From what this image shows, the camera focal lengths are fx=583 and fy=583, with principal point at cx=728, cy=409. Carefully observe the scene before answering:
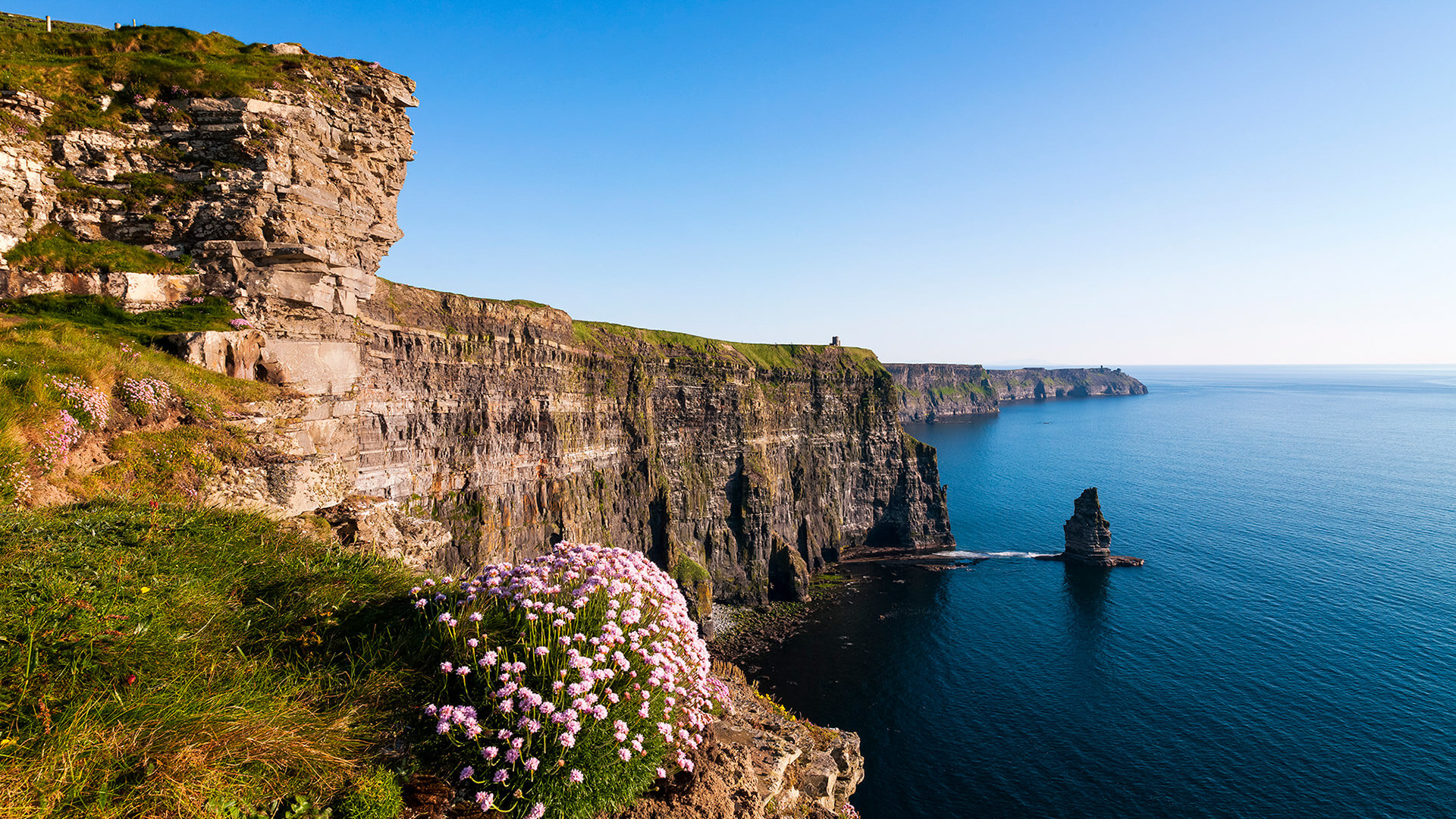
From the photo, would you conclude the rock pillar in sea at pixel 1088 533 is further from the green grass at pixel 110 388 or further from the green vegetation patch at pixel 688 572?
the green grass at pixel 110 388

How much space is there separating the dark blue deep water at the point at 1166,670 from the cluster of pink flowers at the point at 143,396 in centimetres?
4156

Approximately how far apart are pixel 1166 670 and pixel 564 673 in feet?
210

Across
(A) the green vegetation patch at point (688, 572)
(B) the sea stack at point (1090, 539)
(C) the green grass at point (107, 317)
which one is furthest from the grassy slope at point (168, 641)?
(B) the sea stack at point (1090, 539)

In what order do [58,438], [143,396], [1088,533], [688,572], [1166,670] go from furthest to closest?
1. [1088,533]
2. [688,572]
3. [1166,670]
4. [143,396]
5. [58,438]

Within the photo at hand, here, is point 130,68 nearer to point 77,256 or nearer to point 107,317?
point 77,256

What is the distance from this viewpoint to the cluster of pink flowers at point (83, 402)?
382 inches

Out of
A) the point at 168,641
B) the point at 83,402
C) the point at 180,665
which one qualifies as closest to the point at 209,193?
the point at 83,402

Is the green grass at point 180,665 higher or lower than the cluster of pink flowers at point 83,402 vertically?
lower

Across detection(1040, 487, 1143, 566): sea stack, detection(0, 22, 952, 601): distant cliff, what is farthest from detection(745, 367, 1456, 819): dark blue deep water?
detection(0, 22, 952, 601): distant cliff

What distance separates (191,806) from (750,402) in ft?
240

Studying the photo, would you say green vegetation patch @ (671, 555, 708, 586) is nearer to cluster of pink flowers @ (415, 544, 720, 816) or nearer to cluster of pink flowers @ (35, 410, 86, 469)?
cluster of pink flowers @ (35, 410, 86, 469)

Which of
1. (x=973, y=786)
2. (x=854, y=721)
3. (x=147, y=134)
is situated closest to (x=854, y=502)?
(x=854, y=721)

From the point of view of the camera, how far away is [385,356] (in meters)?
40.6

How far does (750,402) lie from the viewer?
252 ft
